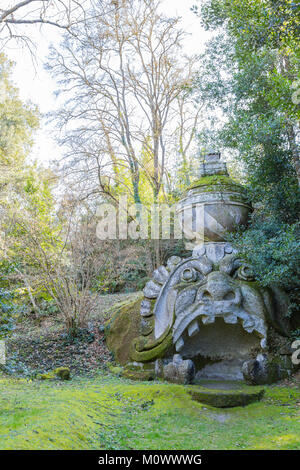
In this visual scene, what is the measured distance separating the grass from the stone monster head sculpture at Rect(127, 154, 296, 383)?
1.51 feet

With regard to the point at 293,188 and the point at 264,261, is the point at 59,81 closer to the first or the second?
the point at 293,188

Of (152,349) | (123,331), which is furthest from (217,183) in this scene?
(123,331)

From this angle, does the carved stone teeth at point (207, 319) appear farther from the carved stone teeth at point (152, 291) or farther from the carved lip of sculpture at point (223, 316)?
the carved stone teeth at point (152, 291)

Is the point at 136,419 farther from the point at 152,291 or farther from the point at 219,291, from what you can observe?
the point at 152,291

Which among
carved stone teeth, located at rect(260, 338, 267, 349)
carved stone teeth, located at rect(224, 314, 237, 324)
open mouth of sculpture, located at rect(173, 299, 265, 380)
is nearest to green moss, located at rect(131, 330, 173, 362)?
open mouth of sculpture, located at rect(173, 299, 265, 380)

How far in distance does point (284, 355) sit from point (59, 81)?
1187 cm

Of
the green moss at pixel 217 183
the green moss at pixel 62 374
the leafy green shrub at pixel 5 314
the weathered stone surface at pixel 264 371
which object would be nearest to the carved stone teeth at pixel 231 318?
the weathered stone surface at pixel 264 371

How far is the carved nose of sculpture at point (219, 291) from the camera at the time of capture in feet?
16.1

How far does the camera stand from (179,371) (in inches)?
191

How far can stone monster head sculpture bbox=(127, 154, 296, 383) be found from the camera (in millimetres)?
4898

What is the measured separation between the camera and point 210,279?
16.5 ft

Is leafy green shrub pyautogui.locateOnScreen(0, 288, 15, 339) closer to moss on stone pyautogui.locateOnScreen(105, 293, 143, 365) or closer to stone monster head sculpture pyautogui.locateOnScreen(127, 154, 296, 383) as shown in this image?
stone monster head sculpture pyautogui.locateOnScreen(127, 154, 296, 383)

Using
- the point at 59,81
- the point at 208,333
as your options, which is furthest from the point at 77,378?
the point at 59,81
